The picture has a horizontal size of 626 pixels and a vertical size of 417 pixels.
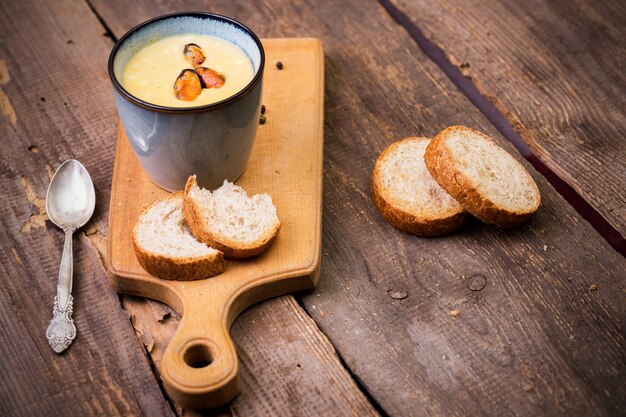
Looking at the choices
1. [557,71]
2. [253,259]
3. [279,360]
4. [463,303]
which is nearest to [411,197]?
[463,303]

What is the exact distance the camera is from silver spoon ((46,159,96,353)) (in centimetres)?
210

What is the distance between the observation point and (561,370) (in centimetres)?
204

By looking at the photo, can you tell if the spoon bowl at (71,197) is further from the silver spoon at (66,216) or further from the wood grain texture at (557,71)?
the wood grain texture at (557,71)

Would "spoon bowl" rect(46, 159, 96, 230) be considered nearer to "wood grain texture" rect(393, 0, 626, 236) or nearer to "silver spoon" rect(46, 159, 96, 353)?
"silver spoon" rect(46, 159, 96, 353)

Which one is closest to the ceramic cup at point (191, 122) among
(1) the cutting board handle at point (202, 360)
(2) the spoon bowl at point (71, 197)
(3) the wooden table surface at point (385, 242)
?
(2) the spoon bowl at point (71, 197)

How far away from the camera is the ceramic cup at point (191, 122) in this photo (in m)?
2.06

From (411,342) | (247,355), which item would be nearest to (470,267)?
(411,342)

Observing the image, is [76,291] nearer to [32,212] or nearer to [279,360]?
[32,212]

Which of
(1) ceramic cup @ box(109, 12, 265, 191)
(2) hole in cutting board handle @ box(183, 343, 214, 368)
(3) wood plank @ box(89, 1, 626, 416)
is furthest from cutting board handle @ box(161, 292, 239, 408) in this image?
(1) ceramic cup @ box(109, 12, 265, 191)

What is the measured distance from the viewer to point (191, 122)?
2.06m

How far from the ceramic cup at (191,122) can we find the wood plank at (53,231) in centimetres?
37

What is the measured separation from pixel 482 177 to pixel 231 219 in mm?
816

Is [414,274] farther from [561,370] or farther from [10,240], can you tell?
[10,240]

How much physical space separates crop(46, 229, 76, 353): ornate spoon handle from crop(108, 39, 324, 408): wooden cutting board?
149mm
